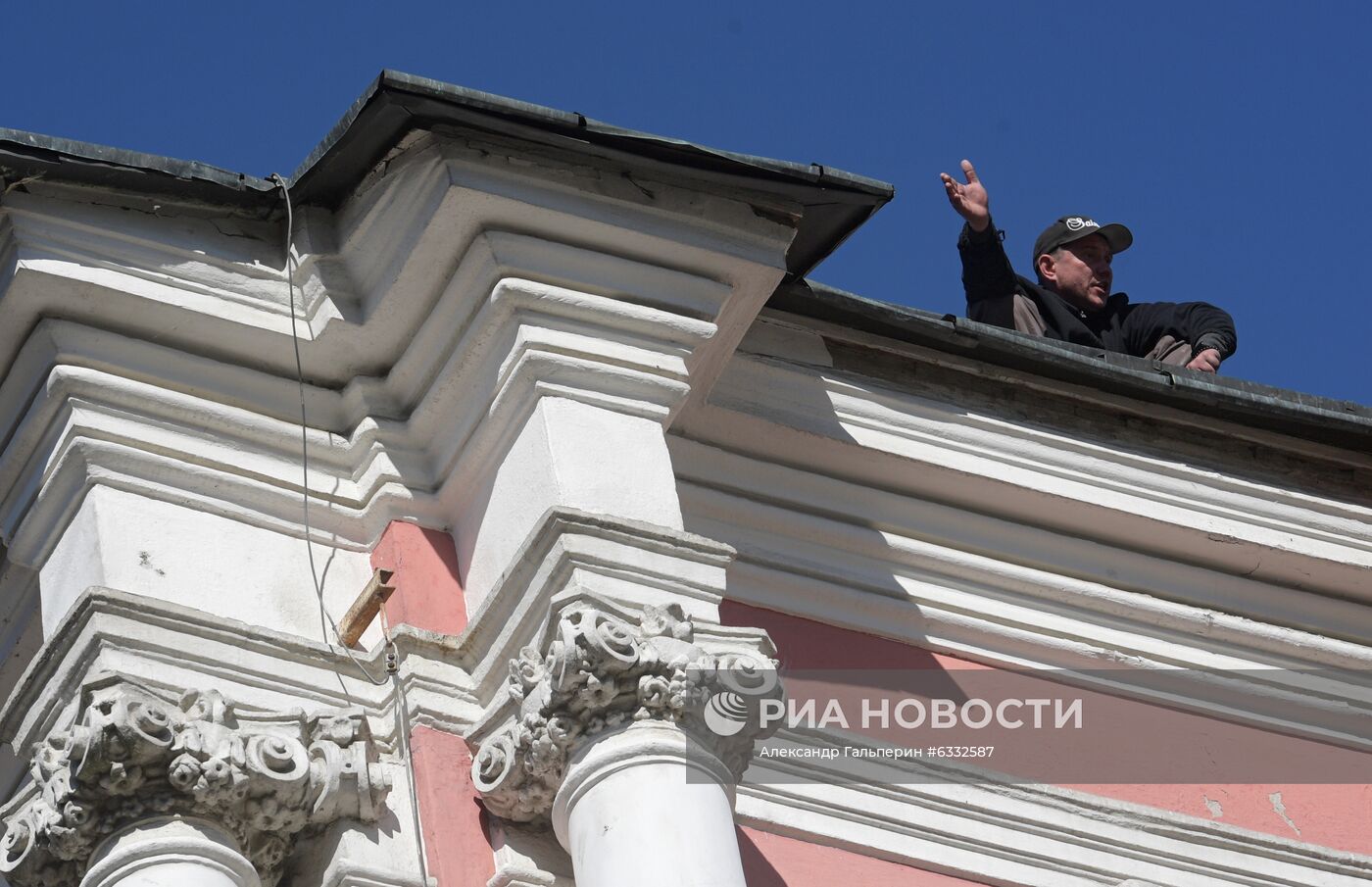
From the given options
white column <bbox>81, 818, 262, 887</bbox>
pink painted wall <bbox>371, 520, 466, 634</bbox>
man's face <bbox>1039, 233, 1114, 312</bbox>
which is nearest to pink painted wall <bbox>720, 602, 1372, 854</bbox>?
pink painted wall <bbox>371, 520, 466, 634</bbox>

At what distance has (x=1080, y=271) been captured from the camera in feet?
27.9

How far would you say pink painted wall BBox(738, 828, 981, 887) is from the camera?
243 inches

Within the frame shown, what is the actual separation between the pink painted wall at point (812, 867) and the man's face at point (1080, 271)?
2.58 meters

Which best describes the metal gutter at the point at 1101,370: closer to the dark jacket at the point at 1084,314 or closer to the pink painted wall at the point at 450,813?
the dark jacket at the point at 1084,314

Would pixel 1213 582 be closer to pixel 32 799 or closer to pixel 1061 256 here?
pixel 1061 256

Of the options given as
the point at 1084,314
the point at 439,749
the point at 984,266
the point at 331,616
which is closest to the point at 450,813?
the point at 439,749

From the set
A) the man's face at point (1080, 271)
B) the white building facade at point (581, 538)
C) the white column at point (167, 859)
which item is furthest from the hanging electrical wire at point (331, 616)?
the man's face at point (1080, 271)

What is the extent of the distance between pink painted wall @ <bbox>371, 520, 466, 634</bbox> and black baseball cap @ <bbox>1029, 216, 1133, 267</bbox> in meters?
2.81

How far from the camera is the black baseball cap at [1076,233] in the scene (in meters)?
8.52

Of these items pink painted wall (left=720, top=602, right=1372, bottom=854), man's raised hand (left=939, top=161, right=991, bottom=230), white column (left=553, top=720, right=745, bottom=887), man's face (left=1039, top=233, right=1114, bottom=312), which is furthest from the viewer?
man's face (left=1039, top=233, right=1114, bottom=312)

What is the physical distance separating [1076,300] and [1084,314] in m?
0.05

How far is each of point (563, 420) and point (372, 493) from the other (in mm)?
513

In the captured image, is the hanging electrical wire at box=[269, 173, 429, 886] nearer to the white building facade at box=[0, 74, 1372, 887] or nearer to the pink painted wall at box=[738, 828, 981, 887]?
the white building facade at box=[0, 74, 1372, 887]

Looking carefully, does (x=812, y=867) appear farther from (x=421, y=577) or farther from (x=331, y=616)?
(x=331, y=616)
